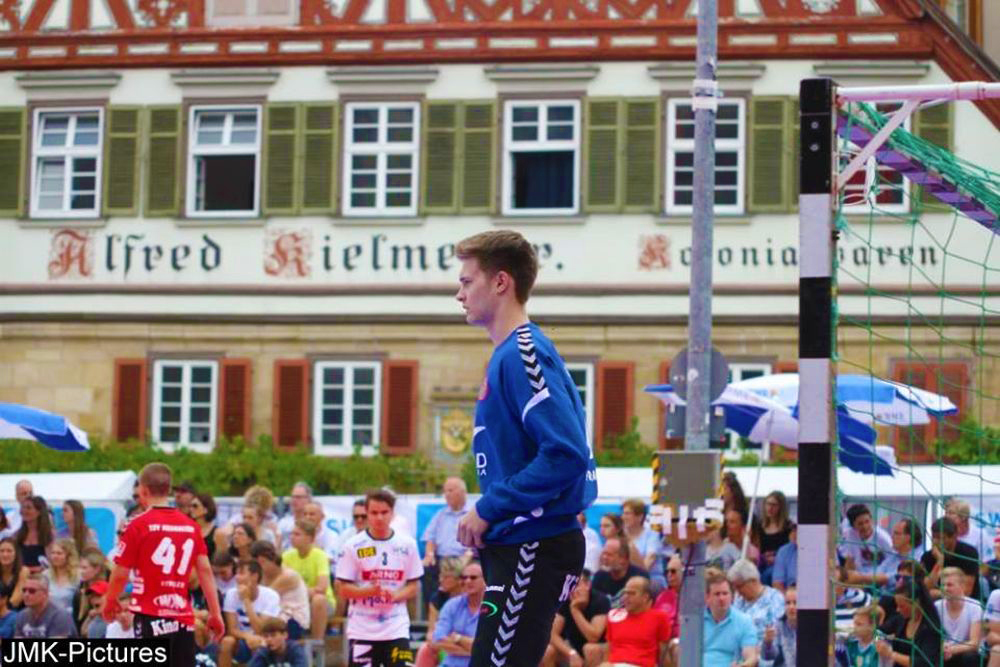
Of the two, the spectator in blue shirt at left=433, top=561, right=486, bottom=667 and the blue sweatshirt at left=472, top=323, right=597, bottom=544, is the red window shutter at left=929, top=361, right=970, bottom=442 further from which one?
the blue sweatshirt at left=472, top=323, right=597, bottom=544

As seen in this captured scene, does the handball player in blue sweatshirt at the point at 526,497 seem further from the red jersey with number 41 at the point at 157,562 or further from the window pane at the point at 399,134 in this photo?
the window pane at the point at 399,134

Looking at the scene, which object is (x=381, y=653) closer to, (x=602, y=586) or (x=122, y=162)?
(x=602, y=586)

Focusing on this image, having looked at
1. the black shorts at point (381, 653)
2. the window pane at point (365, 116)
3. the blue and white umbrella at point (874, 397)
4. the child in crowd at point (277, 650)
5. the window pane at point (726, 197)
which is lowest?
the child in crowd at point (277, 650)

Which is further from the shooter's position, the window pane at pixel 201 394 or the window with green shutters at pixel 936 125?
the window pane at pixel 201 394

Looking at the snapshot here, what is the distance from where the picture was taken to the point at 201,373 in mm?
34531

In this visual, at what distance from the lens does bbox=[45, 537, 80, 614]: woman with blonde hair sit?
19.5 metres

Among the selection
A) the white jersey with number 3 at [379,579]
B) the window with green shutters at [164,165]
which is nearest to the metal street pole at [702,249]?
the white jersey with number 3 at [379,579]

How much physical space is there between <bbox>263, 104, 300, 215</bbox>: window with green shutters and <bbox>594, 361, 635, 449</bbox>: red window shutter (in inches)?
240

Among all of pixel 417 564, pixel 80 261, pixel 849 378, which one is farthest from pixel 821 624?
pixel 80 261

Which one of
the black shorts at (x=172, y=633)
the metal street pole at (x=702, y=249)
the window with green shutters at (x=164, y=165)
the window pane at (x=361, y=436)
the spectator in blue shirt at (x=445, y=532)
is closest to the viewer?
the black shorts at (x=172, y=633)

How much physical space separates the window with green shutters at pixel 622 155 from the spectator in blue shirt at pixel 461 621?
17325 millimetres

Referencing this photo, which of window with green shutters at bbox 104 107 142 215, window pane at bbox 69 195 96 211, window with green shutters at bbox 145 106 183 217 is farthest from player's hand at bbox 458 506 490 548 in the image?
window pane at bbox 69 195 96 211

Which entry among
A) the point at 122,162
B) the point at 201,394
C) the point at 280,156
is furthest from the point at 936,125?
the point at 122,162

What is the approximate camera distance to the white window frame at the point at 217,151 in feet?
114
